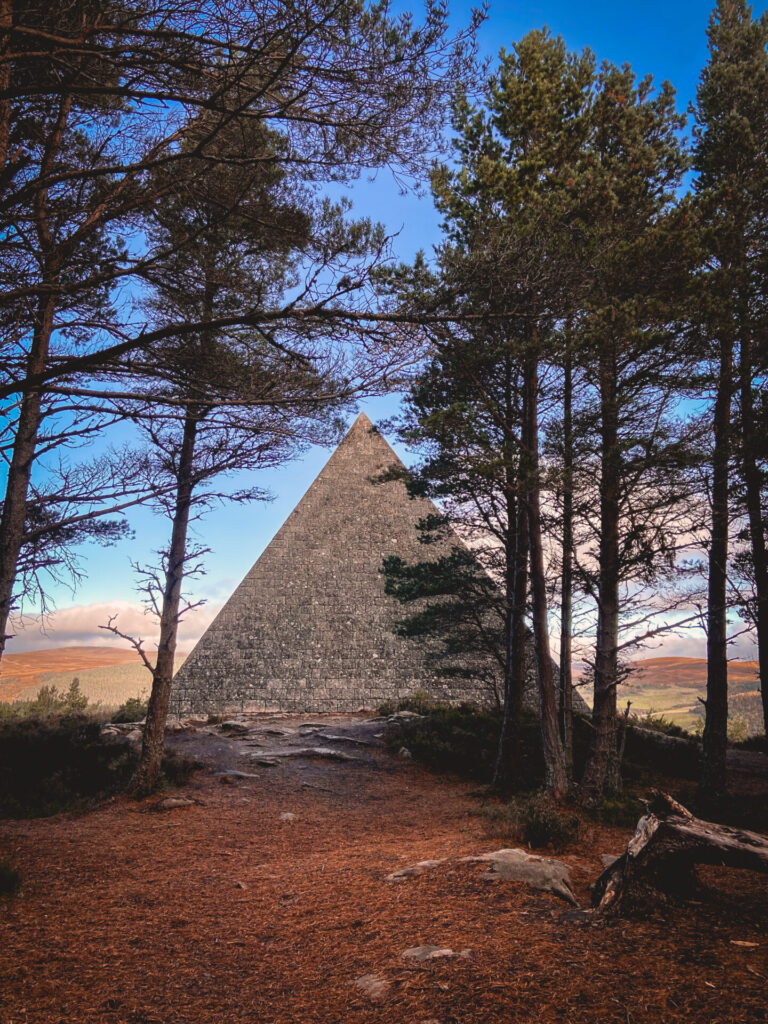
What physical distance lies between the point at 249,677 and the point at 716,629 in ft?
38.7

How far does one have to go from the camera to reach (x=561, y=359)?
7070 mm

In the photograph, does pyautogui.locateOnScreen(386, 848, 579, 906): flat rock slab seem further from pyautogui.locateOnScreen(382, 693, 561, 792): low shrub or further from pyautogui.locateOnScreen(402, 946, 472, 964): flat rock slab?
pyautogui.locateOnScreen(382, 693, 561, 792): low shrub

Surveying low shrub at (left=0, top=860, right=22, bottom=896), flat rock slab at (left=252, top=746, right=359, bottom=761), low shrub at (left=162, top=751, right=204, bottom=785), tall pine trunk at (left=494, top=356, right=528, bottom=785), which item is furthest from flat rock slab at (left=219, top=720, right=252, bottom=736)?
low shrub at (left=0, top=860, right=22, bottom=896)

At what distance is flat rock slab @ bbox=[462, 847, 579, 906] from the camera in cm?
409

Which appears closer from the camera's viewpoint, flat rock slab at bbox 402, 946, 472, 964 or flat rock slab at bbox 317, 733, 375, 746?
flat rock slab at bbox 402, 946, 472, 964

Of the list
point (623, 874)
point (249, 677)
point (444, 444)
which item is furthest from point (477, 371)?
point (249, 677)

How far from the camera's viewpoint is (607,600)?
26.3 feet

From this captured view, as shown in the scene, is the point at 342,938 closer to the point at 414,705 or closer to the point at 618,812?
the point at 618,812

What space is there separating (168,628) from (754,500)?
29.8ft

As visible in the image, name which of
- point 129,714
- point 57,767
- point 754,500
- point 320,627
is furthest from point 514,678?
point 320,627

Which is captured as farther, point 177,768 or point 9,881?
point 177,768

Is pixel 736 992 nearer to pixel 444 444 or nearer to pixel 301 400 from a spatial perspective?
pixel 301 400

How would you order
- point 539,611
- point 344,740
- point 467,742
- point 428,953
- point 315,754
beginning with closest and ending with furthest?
point 428,953 → point 539,611 → point 315,754 → point 467,742 → point 344,740

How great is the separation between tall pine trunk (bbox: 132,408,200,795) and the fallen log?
6.40 m
